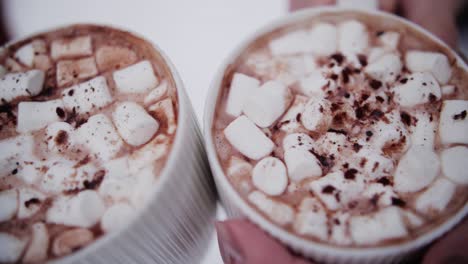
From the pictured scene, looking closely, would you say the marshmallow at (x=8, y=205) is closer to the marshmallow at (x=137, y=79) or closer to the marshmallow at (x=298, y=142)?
the marshmallow at (x=137, y=79)

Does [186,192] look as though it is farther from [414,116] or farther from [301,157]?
[414,116]

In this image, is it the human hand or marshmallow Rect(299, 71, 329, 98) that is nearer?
the human hand

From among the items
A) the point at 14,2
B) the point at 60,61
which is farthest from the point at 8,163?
the point at 14,2

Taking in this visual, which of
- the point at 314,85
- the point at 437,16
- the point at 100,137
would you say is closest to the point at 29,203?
the point at 100,137

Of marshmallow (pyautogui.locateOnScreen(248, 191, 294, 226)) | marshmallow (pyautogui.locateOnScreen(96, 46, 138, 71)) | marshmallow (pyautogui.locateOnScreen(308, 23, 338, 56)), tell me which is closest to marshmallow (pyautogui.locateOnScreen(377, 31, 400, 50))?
marshmallow (pyautogui.locateOnScreen(308, 23, 338, 56))

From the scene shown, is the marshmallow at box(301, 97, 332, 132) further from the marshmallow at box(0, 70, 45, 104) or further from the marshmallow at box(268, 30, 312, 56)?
the marshmallow at box(0, 70, 45, 104)

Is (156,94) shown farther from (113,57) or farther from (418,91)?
(418,91)

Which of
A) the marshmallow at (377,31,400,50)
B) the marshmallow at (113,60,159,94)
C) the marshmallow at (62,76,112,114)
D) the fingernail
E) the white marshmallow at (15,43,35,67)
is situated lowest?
the fingernail
